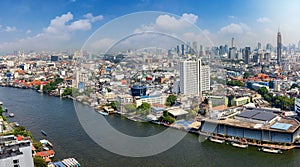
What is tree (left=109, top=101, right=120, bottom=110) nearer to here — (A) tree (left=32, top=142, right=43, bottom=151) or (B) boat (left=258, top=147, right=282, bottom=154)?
(A) tree (left=32, top=142, right=43, bottom=151)

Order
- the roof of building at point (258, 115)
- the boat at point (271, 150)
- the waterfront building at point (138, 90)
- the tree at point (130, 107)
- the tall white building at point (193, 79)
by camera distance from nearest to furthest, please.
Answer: the tall white building at point (193, 79), the waterfront building at point (138, 90), the boat at point (271, 150), the tree at point (130, 107), the roof of building at point (258, 115)

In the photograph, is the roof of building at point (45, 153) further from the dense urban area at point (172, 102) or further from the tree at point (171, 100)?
the tree at point (171, 100)

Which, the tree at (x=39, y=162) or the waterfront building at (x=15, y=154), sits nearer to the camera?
the waterfront building at (x=15, y=154)

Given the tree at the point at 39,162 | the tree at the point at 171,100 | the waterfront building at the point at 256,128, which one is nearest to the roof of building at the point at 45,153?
the tree at the point at 39,162

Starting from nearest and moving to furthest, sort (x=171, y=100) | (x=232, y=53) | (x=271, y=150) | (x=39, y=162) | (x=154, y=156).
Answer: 1. (x=39, y=162)
2. (x=154, y=156)
3. (x=171, y=100)
4. (x=271, y=150)
5. (x=232, y=53)

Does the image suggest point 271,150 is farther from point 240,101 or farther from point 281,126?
point 240,101

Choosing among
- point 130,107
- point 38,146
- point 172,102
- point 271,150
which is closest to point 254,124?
point 271,150

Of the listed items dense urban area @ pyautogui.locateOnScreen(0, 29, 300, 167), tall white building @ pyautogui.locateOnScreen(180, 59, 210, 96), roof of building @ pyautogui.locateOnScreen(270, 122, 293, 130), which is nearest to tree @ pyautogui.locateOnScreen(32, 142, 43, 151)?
dense urban area @ pyautogui.locateOnScreen(0, 29, 300, 167)
